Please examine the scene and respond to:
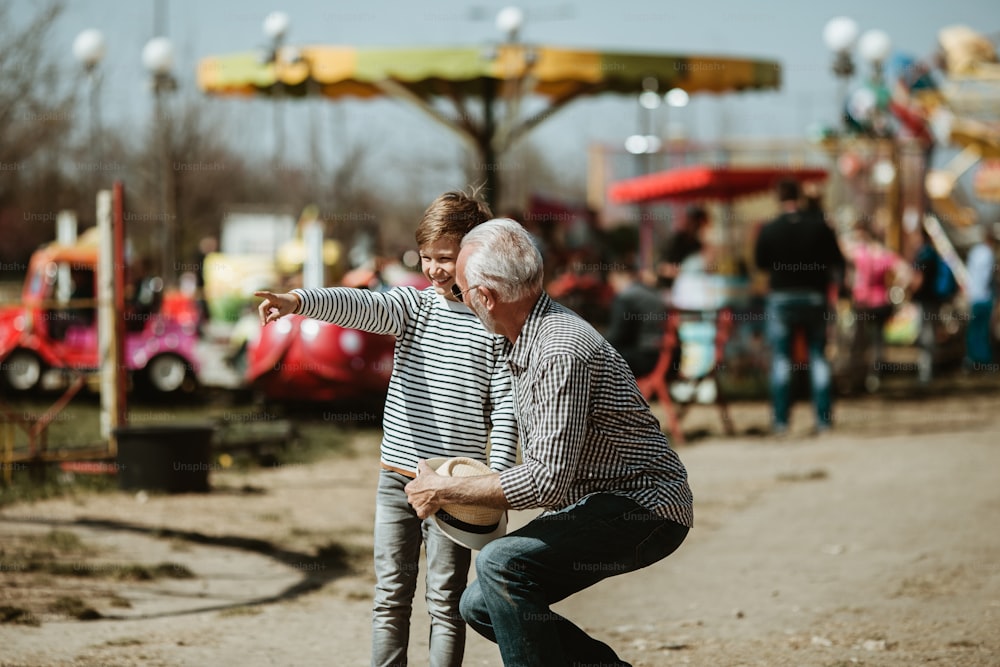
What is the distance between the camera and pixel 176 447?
806 cm

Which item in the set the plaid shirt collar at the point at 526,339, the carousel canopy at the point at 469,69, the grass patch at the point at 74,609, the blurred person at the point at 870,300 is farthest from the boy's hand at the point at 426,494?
the blurred person at the point at 870,300

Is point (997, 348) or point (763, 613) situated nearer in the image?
point (763, 613)

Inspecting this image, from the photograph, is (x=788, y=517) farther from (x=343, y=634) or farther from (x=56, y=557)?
(x=56, y=557)

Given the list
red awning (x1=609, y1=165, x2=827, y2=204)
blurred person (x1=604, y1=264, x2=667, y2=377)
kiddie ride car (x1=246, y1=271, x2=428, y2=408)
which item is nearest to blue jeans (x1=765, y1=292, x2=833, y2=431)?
blurred person (x1=604, y1=264, x2=667, y2=377)

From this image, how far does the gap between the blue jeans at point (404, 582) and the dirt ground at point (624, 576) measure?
3.01 feet

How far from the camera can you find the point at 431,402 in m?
3.76

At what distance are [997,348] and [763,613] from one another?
14.8 m

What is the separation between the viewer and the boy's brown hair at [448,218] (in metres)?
3.68

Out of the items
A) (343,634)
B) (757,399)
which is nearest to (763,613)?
(343,634)

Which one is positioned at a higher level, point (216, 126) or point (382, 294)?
point (216, 126)

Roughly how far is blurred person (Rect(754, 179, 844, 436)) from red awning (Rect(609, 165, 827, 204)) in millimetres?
4879

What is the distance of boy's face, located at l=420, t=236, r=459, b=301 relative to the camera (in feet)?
12.2

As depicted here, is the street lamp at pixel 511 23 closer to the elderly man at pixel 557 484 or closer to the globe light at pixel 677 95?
the globe light at pixel 677 95

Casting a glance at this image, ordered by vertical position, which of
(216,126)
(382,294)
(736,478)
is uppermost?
(216,126)
